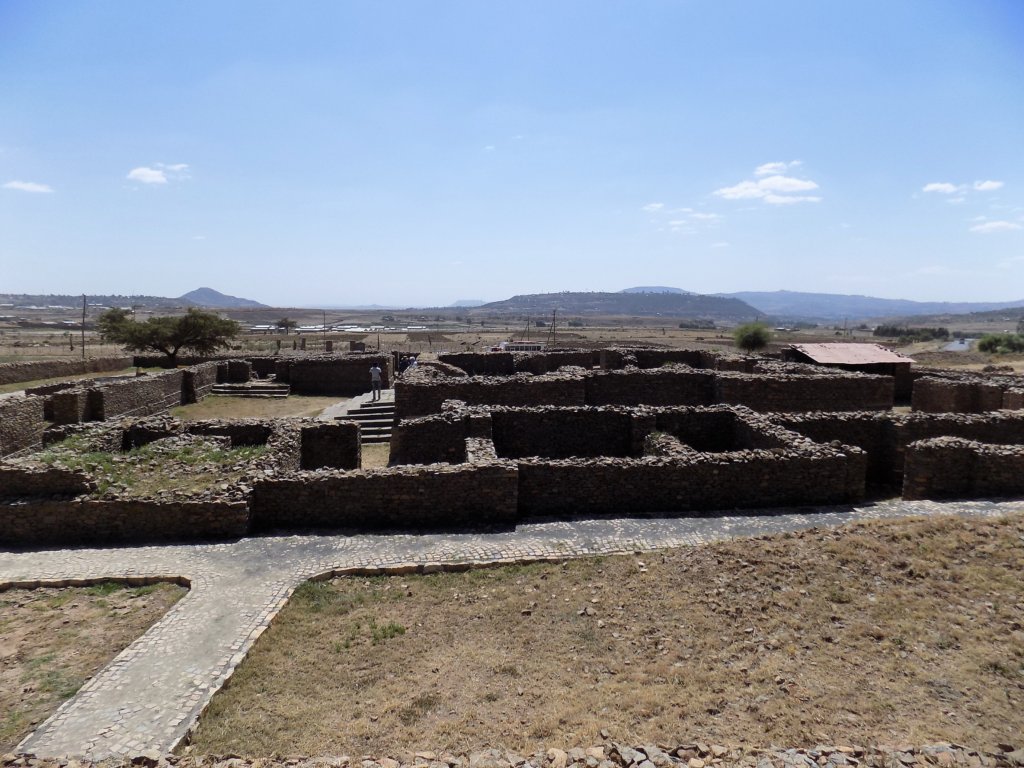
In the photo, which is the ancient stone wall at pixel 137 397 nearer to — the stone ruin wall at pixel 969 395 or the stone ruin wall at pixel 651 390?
the stone ruin wall at pixel 651 390

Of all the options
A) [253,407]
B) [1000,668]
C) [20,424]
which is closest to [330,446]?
[20,424]

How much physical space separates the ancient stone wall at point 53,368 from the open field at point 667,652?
114 ft

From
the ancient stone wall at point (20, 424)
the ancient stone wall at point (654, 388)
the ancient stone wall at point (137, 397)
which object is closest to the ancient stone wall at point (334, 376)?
the ancient stone wall at point (137, 397)

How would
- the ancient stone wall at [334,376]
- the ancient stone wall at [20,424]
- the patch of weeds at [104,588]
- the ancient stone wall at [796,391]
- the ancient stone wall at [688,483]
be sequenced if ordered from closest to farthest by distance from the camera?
the patch of weeds at [104,588] → the ancient stone wall at [688,483] → the ancient stone wall at [20,424] → the ancient stone wall at [796,391] → the ancient stone wall at [334,376]

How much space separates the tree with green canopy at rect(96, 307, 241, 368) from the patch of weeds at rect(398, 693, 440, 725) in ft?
127

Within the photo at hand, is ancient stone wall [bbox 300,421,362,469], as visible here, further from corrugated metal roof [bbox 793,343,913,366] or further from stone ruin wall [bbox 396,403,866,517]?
corrugated metal roof [bbox 793,343,913,366]

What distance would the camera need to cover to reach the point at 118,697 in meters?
6.45

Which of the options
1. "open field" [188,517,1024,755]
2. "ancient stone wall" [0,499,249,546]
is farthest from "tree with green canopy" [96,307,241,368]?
"open field" [188,517,1024,755]

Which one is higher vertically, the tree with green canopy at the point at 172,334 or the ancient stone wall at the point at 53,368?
the tree with green canopy at the point at 172,334

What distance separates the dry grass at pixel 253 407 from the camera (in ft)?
81.5

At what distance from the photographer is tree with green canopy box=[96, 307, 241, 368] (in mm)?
38000

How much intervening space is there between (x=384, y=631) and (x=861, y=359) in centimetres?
2789

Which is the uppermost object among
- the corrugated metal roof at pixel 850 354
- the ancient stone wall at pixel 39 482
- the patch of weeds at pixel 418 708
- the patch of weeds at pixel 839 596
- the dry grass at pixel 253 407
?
the corrugated metal roof at pixel 850 354

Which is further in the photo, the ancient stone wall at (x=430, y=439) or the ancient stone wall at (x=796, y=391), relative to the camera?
the ancient stone wall at (x=796, y=391)
